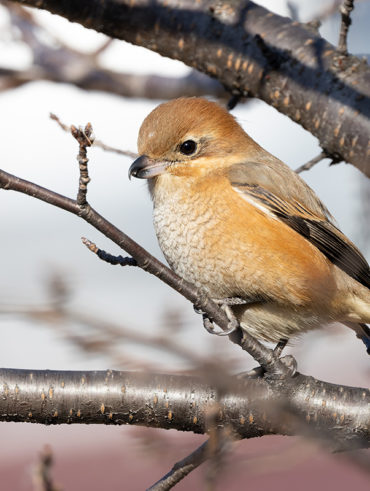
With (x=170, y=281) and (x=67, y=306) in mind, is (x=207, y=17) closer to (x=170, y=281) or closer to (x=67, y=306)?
(x=170, y=281)

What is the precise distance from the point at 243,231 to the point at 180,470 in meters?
1.18

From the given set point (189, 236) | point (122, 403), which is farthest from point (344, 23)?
point (122, 403)

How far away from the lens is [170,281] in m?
2.14

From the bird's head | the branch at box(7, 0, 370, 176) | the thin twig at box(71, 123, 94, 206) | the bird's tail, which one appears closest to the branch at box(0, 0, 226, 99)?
the branch at box(7, 0, 370, 176)

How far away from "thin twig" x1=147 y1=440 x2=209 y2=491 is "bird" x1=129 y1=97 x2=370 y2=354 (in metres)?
0.85

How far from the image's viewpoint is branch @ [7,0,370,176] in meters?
3.46

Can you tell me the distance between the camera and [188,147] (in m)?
3.59

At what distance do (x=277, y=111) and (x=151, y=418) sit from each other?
1878mm

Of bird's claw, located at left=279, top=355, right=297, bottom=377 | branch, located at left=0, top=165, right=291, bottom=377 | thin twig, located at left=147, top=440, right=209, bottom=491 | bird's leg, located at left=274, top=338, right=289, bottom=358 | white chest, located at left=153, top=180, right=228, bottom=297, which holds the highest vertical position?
white chest, located at left=153, top=180, right=228, bottom=297

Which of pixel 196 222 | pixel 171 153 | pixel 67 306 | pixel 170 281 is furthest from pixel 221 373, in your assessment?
pixel 171 153

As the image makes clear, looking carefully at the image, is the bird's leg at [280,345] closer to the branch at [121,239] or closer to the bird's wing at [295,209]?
the bird's wing at [295,209]

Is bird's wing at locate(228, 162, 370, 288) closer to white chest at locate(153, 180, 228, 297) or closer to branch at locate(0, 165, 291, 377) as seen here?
white chest at locate(153, 180, 228, 297)

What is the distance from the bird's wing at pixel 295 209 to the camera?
338 centimetres

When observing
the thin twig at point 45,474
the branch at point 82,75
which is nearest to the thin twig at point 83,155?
the thin twig at point 45,474
